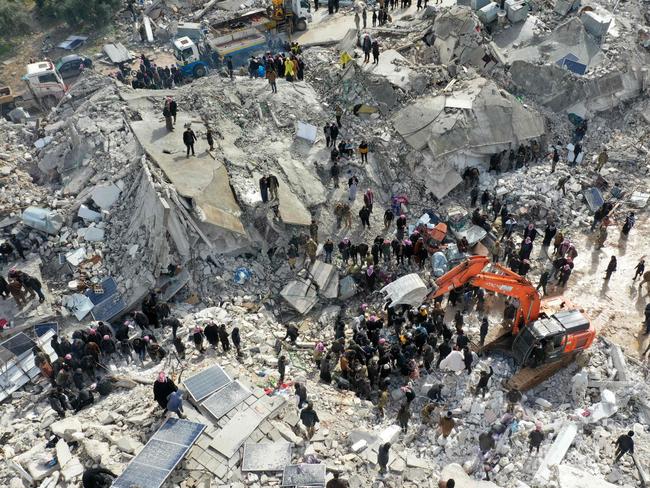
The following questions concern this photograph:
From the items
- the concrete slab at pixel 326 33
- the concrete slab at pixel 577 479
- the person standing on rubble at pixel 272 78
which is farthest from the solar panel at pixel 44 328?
the concrete slab at pixel 326 33

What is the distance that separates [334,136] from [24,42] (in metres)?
20.5

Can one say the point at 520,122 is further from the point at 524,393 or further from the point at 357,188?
the point at 524,393

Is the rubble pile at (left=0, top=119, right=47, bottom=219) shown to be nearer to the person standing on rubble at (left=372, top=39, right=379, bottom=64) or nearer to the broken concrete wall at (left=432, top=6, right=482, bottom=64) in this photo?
the person standing on rubble at (left=372, top=39, right=379, bottom=64)

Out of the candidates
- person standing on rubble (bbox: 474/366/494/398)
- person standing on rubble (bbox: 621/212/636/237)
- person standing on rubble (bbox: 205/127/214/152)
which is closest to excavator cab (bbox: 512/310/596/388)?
person standing on rubble (bbox: 474/366/494/398)

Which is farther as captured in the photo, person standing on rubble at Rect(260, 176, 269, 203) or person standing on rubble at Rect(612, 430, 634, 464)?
person standing on rubble at Rect(260, 176, 269, 203)

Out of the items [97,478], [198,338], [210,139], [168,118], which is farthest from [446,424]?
[168,118]

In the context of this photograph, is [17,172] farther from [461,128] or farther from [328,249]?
[461,128]

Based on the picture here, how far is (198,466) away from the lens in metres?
12.1

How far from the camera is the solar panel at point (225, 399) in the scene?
12969mm

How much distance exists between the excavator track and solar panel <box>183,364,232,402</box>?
664 centimetres

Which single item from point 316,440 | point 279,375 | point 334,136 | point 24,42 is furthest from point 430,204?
point 24,42

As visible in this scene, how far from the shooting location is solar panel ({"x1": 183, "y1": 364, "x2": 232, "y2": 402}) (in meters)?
13.2

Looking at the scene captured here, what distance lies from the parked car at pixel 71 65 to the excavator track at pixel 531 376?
23.0m

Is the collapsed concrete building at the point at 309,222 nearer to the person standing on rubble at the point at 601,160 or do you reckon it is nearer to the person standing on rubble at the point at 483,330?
the person standing on rubble at the point at 601,160
